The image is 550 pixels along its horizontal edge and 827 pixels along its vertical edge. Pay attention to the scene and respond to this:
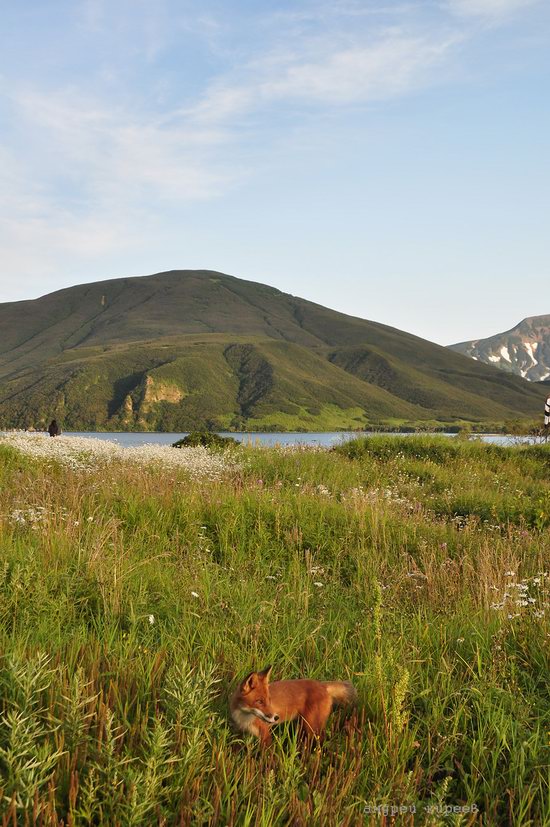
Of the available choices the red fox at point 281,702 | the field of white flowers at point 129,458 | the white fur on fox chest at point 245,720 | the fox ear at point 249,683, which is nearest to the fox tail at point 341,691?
the red fox at point 281,702

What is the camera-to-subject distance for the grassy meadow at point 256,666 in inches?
96.7

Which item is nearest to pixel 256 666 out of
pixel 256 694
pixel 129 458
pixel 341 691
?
pixel 341 691

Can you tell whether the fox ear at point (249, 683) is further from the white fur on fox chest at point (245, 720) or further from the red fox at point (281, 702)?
the white fur on fox chest at point (245, 720)

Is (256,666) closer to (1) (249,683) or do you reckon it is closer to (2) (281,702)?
(2) (281,702)

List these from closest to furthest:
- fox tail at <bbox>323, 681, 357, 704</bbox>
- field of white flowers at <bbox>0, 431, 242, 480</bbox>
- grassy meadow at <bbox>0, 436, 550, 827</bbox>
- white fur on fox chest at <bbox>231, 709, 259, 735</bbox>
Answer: grassy meadow at <bbox>0, 436, 550, 827</bbox> → white fur on fox chest at <bbox>231, 709, 259, 735</bbox> → fox tail at <bbox>323, 681, 357, 704</bbox> → field of white flowers at <bbox>0, 431, 242, 480</bbox>

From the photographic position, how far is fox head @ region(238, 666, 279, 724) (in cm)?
257

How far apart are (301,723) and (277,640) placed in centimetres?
102

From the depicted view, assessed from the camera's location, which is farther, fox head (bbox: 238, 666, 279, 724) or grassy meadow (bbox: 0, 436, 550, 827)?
fox head (bbox: 238, 666, 279, 724)

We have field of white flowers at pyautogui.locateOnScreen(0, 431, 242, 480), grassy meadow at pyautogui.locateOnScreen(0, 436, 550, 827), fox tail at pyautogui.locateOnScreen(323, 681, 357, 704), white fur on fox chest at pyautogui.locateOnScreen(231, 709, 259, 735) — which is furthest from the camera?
field of white flowers at pyautogui.locateOnScreen(0, 431, 242, 480)

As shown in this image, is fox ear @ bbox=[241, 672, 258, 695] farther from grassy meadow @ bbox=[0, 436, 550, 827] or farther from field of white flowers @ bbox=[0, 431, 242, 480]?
field of white flowers @ bbox=[0, 431, 242, 480]

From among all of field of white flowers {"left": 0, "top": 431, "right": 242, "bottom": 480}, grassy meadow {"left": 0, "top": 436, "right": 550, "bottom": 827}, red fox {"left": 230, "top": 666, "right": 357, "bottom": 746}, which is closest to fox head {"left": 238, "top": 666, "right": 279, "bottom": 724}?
red fox {"left": 230, "top": 666, "right": 357, "bottom": 746}

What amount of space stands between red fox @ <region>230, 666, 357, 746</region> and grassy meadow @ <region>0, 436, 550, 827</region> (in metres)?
0.10

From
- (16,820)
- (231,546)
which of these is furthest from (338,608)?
(16,820)

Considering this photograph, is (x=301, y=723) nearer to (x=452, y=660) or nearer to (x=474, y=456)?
(x=452, y=660)
